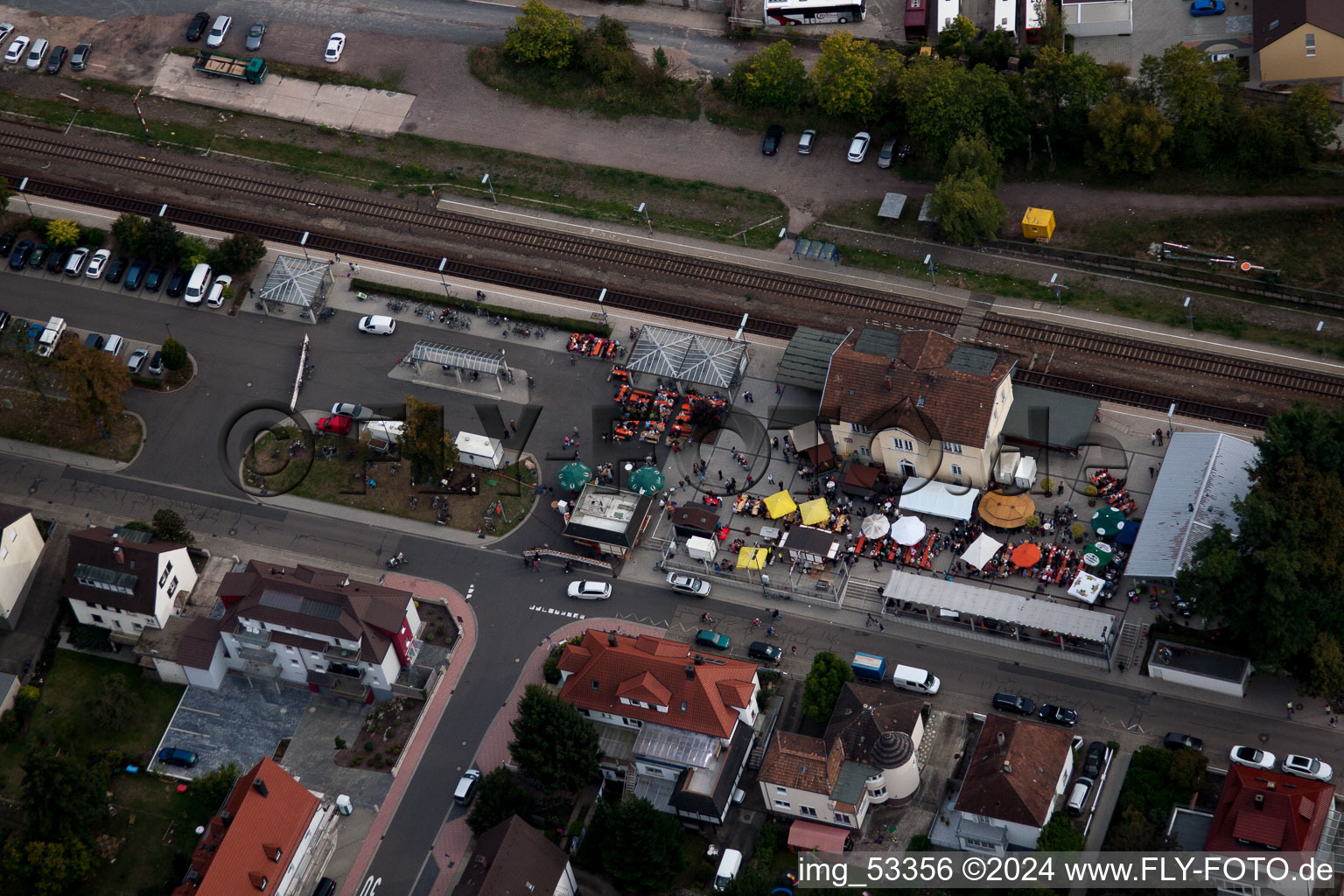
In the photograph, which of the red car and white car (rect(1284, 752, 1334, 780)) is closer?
white car (rect(1284, 752, 1334, 780))

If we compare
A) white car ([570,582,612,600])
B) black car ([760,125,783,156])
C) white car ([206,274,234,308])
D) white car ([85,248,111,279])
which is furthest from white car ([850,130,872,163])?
white car ([85,248,111,279])

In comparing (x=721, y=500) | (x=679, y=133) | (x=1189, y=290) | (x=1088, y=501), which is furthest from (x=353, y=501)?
(x=1189, y=290)

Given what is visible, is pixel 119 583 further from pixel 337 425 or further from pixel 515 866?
pixel 515 866

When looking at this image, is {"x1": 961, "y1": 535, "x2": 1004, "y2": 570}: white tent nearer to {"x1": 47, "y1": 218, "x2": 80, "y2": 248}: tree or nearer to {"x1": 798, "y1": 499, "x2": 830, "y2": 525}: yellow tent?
{"x1": 798, "y1": 499, "x2": 830, "y2": 525}: yellow tent

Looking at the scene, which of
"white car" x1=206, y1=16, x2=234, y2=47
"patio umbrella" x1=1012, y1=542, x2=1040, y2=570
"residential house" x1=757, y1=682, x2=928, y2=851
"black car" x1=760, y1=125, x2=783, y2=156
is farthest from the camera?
"white car" x1=206, y1=16, x2=234, y2=47

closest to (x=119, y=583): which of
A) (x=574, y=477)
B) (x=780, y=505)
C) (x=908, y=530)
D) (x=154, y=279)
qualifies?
(x=574, y=477)

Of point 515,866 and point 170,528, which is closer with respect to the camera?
point 515,866

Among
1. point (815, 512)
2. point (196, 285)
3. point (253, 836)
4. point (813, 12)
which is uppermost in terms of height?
point (813, 12)
